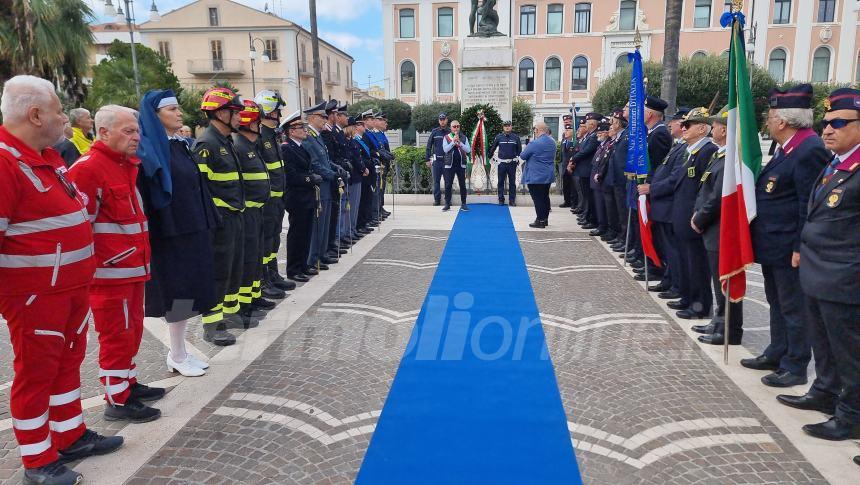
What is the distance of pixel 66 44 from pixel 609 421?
64.9 ft

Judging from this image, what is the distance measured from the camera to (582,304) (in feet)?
20.3

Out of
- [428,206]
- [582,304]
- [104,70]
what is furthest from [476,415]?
[104,70]

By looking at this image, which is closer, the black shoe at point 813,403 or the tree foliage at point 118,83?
the black shoe at point 813,403

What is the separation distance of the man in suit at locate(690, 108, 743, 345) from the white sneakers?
412 cm

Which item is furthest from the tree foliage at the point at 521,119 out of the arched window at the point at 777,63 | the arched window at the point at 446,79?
the arched window at the point at 777,63

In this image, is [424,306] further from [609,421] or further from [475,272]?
A: [609,421]

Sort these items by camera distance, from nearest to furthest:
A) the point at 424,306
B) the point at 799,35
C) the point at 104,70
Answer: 1. the point at 424,306
2. the point at 104,70
3. the point at 799,35

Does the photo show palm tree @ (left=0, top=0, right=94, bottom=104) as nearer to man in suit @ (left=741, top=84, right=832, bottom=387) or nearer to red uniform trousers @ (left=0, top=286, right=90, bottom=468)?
red uniform trousers @ (left=0, top=286, right=90, bottom=468)

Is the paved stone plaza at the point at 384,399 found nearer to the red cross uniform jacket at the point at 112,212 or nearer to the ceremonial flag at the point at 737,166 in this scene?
the ceremonial flag at the point at 737,166

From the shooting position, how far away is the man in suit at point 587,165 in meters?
10.4

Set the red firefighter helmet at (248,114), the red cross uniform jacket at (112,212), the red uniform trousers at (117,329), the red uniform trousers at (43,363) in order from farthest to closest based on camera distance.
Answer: the red firefighter helmet at (248,114)
the red uniform trousers at (117,329)
the red cross uniform jacket at (112,212)
the red uniform trousers at (43,363)

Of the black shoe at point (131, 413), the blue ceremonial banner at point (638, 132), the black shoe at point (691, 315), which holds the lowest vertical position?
the black shoe at point (691, 315)

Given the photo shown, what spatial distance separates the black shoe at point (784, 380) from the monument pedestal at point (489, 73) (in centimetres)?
1298

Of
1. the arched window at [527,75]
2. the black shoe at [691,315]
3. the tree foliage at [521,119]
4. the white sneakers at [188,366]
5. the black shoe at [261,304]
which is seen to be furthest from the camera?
the arched window at [527,75]
